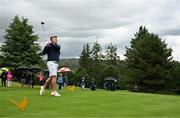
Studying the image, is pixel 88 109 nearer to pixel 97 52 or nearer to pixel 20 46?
pixel 20 46

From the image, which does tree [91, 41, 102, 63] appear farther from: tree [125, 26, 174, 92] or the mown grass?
the mown grass

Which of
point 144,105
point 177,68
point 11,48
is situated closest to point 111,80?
point 11,48

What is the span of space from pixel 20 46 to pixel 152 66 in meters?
26.9

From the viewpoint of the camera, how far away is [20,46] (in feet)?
249

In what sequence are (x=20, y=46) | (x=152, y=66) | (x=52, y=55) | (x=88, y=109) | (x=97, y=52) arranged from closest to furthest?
(x=88, y=109) → (x=52, y=55) → (x=20, y=46) → (x=152, y=66) → (x=97, y=52)

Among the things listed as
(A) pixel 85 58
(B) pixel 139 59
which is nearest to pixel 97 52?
(A) pixel 85 58

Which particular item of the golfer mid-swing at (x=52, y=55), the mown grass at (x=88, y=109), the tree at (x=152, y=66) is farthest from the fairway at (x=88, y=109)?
the tree at (x=152, y=66)

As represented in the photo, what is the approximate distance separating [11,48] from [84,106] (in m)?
63.3

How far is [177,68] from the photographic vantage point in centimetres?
9469

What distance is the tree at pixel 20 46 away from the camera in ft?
244

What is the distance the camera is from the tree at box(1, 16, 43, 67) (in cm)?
7431

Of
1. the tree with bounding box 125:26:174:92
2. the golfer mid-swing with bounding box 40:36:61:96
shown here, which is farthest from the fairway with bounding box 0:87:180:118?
the tree with bounding box 125:26:174:92

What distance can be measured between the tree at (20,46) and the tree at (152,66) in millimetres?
21804

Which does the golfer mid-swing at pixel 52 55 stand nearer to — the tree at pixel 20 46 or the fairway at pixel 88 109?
the fairway at pixel 88 109
